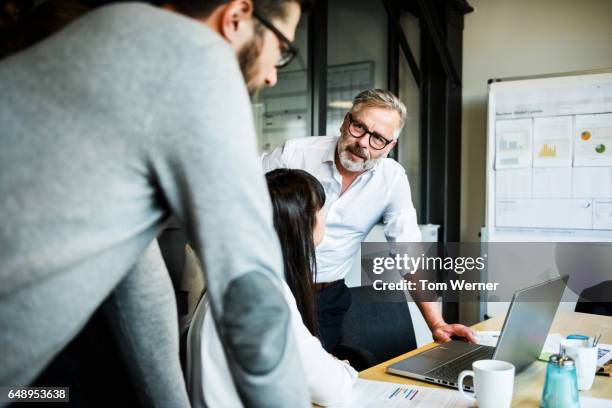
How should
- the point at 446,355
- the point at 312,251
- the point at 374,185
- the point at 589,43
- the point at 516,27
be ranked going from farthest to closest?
1. the point at 516,27
2. the point at 589,43
3. the point at 374,185
4. the point at 446,355
5. the point at 312,251

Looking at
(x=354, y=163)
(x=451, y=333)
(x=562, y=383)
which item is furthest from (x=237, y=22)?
(x=354, y=163)

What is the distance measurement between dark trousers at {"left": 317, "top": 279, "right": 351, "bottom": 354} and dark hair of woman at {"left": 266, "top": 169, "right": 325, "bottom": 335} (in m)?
0.72

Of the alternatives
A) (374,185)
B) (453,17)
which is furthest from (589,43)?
(374,185)

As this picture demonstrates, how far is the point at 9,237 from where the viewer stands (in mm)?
515

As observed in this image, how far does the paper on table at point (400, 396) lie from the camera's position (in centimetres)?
124

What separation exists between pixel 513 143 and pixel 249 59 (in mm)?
3508

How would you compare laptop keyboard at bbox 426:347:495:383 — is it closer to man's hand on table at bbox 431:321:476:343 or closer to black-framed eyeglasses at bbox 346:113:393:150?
man's hand on table at bbox 431:321:476:343

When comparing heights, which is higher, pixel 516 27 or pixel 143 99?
pixel 516 27

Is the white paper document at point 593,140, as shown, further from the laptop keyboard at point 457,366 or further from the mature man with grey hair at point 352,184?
the laptop keyboard at point 457,366

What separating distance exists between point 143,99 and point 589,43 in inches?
164

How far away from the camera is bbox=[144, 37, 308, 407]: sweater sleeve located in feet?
1.68

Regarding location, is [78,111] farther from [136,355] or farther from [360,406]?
[360,406]

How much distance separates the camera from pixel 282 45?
679 mm

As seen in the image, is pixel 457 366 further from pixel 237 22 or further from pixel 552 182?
pixel 552 182
